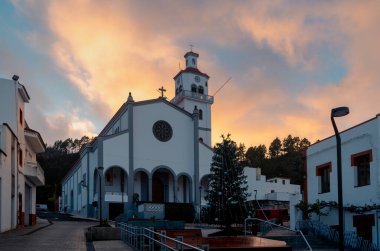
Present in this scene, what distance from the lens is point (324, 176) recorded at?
25750 millimetres

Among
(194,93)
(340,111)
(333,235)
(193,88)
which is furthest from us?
(193,88)

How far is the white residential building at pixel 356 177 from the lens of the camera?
2095 centimetres

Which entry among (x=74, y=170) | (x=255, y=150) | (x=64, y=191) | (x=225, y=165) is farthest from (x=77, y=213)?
(x=255, y=150)

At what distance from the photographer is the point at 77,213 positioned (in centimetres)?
5975

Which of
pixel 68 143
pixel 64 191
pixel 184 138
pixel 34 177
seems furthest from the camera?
pixel 68 143

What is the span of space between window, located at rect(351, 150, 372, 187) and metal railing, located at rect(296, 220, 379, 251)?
2386 mm

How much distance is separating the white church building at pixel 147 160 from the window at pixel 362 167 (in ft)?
88.5

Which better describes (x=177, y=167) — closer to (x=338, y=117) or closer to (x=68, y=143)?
(x=338, y=117)

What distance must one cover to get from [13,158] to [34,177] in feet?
20.3

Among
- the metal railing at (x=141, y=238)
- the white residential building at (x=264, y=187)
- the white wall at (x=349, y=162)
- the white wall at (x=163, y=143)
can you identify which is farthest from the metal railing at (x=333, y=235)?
the white residential building at (x=264, y=187)

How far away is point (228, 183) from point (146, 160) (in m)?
15.7

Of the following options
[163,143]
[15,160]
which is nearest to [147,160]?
[163,143]

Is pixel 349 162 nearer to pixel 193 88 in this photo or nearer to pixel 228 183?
pixel 228 183

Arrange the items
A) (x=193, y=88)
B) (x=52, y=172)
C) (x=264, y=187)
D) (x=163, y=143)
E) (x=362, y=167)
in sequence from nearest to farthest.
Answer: (x=362, y=167)
(x=163, y=143)
(x=193, y=88)
(x=264, y=187)
(x=52, y=172)
